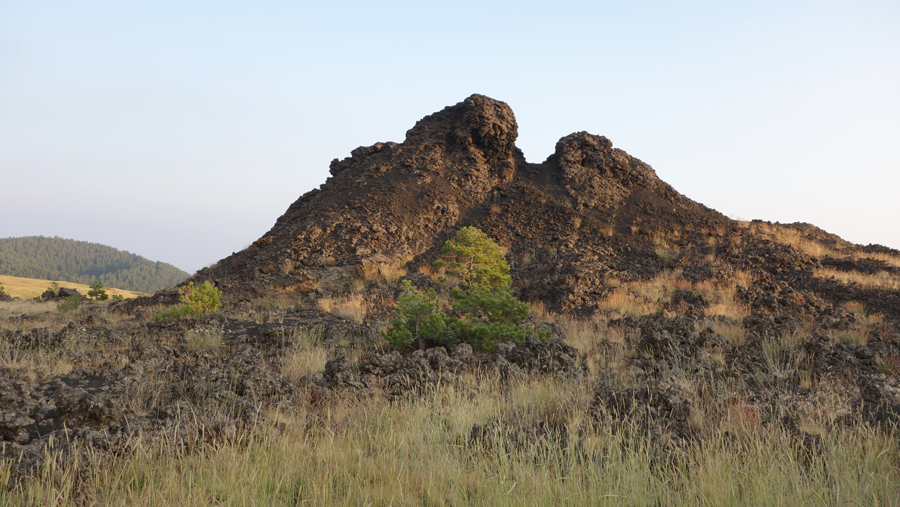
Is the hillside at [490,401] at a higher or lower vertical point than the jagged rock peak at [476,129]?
lower

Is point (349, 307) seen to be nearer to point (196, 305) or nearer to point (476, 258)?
point (196, 305)

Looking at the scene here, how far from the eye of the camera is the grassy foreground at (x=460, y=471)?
2760mm

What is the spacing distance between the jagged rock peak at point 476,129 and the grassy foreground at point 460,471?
22142mm

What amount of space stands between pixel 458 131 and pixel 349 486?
23.4 m

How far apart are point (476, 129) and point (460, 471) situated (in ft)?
75.8

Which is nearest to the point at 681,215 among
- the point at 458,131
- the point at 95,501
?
the point at 458,131

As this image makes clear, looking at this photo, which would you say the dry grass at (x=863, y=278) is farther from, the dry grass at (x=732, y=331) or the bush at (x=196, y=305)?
the bush at (x=196, y=305)

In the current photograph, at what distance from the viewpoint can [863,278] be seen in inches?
624

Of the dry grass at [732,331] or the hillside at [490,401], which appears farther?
the dry grass at [732,331]

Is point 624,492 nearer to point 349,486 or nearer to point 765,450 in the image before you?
point 765,450

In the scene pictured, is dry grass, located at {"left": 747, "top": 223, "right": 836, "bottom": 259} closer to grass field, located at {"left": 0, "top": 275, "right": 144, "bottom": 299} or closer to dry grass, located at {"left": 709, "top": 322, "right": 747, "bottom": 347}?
dry grass, located at {"left": 709, "top": 322, "right": 747, "bottom": 347}

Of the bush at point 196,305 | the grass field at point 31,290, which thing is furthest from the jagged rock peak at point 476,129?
the grass field at point 31,290

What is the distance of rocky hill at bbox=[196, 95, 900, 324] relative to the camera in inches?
671

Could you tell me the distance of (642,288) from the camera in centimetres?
1534
